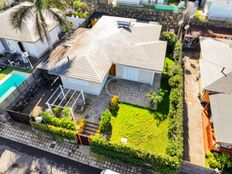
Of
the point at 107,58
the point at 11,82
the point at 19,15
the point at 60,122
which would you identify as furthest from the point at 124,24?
the point at 11,82

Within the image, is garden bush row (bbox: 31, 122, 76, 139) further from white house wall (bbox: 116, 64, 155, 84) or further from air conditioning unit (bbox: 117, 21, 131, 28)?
air conditioning unit (bbox: 117, 21, 131, 28)

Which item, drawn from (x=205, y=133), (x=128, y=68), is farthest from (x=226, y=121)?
(x=128, y=68)

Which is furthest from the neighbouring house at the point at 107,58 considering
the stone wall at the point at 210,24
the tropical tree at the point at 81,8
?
the tropical tree at the point at 81,8

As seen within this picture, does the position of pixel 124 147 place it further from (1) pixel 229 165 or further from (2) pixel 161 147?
(1) pixel 229 165

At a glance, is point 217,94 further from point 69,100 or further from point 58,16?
point 58,16

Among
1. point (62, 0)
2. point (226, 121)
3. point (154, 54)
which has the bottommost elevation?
point (226, 121)

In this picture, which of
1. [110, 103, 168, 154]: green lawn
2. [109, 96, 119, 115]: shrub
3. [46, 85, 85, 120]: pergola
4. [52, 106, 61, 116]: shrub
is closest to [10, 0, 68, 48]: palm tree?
[46, 85, 85, 120]: pergola
